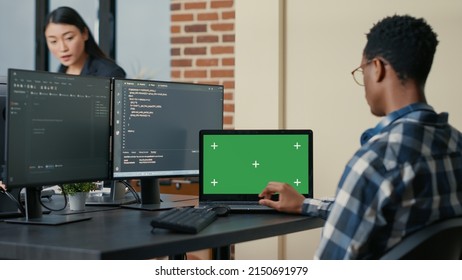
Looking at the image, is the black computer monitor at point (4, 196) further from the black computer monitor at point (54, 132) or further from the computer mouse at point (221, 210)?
the computer mouse at point (221, 210)

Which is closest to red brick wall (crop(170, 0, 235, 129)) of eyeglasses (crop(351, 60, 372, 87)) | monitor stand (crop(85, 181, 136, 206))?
eyeglasses (crop(351, 60, 372, 87))

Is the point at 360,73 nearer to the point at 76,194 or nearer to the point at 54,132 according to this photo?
the point at 76,194

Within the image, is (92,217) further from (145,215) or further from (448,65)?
(448,65)

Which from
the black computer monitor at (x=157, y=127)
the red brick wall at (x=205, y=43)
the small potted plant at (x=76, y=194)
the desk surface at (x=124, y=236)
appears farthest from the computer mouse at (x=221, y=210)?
the red brick wall at (x=205, y=43)

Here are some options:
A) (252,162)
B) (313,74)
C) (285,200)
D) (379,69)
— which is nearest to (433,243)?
(379,69)

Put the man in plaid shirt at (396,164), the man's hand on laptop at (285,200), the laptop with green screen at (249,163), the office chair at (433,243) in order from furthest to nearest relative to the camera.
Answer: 1. the laptop with green screen at (249,163)
2. the man's hand on laptop at (285,200)
3. the man in plaid shirt at (396,164)
4. the office chair at (433,243)

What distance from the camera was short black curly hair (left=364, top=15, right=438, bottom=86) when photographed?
66.5 inches

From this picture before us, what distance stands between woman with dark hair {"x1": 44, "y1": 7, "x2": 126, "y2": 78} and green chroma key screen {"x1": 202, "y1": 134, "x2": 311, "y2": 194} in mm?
1373

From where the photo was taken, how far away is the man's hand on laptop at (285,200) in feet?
7.51

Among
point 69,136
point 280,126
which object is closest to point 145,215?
point 69,136

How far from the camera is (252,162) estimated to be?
2467mm

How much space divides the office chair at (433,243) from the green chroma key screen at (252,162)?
39.1 inches

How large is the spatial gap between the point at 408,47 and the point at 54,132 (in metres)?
1.12

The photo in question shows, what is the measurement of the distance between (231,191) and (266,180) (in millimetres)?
128
